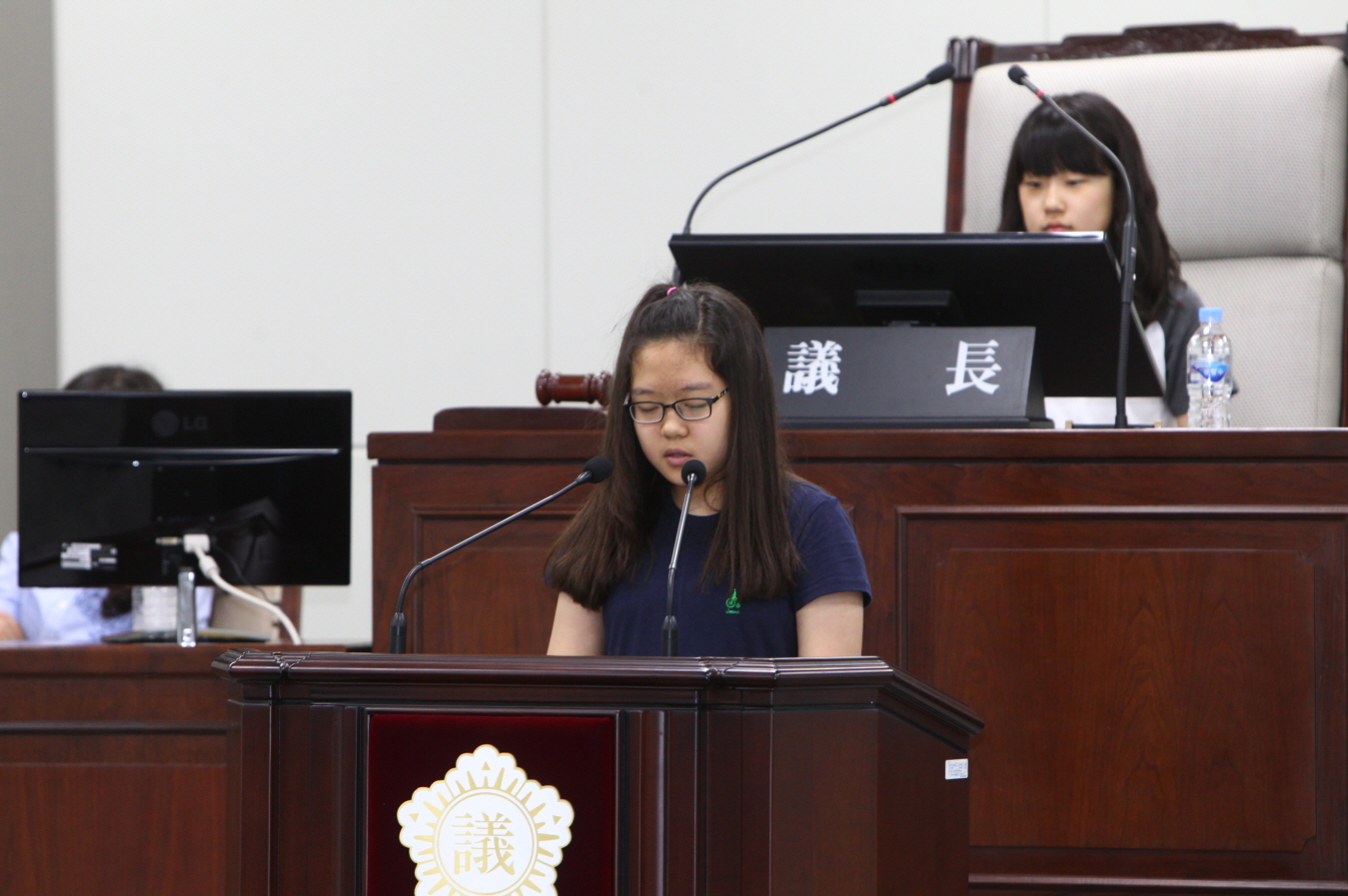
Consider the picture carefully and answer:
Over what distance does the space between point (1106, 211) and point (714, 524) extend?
1.32 m

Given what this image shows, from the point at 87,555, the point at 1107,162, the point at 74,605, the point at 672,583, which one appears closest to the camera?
the point at 672,583

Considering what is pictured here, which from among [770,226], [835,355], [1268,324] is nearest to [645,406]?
[835,355]

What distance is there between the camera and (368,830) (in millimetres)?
1267

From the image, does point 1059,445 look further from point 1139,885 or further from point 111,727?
point 111,727

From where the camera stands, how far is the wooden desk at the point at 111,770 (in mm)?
2113

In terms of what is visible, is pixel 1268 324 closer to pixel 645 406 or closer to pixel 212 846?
pixel 645 406

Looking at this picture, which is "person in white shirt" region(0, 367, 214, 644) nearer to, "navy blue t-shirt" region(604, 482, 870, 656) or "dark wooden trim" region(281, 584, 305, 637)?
"dark wooden trim" region(281, 584, 305, 637)

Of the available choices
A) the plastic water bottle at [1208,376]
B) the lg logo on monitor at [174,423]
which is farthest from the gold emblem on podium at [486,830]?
the plastic water bottle at [1208,376]

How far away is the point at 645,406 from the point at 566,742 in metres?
0.53

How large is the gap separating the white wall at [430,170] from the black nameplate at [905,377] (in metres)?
1.77

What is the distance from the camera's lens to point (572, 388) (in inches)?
91.1

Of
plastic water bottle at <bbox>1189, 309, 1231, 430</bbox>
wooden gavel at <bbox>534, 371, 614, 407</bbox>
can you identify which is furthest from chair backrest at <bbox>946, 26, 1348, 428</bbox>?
wooden gavel at <bbox>534, 371, 614, 407</bbox>

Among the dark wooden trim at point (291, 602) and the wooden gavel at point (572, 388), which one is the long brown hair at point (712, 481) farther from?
the dark wooden trim at point (291, 602)

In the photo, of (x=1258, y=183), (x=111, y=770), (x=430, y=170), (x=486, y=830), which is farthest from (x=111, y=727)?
(x=1258, y=183)
